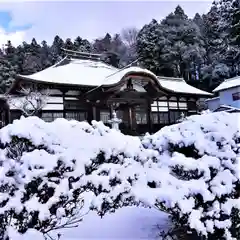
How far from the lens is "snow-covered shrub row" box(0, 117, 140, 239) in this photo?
8.30 feet

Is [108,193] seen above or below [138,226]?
above

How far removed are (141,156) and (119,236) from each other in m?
0.94

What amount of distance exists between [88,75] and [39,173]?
15362mm

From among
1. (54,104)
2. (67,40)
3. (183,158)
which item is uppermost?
(67,40)

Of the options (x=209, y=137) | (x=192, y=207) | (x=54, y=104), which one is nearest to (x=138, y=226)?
(x=192, y=207)

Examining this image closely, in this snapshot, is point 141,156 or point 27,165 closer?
point 27,165

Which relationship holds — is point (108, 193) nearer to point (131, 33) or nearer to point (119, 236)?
point (119, 236)

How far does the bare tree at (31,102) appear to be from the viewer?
13852 millimetres

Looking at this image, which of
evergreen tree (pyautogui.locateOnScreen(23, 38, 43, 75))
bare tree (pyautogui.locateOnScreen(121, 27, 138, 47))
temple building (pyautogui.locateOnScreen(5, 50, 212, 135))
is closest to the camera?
temple building (pyautogui.locateOnScreen(5, 50, 212, 135))

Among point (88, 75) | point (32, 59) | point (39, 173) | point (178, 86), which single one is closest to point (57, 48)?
point (32, 59)

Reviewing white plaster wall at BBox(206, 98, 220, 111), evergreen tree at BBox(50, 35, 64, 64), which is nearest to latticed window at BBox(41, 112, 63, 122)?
white plaster wall at BBox(206, 98, 220, 111)

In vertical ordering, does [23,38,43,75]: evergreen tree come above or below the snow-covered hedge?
above

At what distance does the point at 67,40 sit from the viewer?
104ft

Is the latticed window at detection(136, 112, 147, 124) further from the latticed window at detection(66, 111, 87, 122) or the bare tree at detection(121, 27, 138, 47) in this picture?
the bare tree at detection(121, 27, 138, 47)
